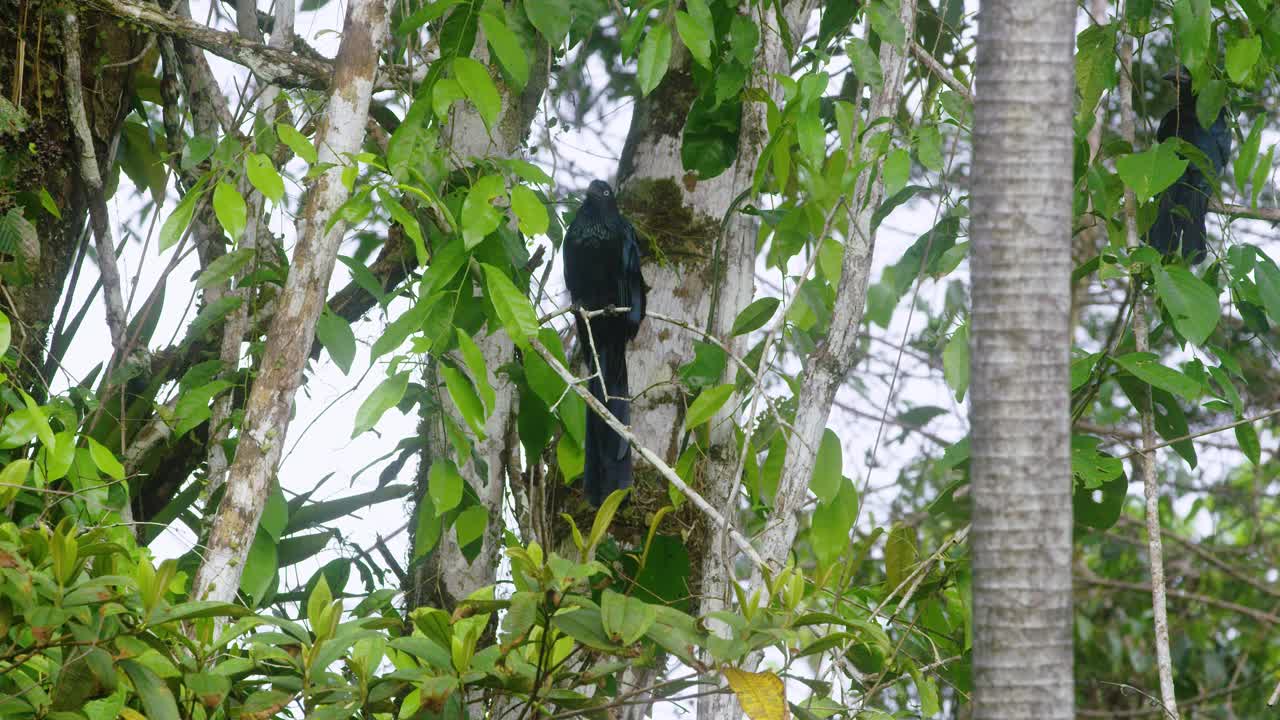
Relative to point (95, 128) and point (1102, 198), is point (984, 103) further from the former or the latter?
point (95, 128)

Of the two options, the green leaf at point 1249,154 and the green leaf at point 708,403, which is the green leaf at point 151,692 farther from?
the green leaf at point 1249,154

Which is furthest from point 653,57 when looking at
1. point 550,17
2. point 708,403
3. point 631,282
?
point 631,282

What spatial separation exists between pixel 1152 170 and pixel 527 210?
107 cm

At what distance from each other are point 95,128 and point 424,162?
1.54 metres

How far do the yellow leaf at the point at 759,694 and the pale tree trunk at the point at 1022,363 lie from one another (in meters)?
0.27

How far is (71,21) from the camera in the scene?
2.70 meters

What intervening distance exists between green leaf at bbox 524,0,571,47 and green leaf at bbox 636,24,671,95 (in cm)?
15

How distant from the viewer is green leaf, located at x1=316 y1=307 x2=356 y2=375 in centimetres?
186

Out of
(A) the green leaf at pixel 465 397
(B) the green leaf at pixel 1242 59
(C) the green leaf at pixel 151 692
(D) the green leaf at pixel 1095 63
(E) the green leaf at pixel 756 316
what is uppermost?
(D) the green leaf at pixel 1095 63

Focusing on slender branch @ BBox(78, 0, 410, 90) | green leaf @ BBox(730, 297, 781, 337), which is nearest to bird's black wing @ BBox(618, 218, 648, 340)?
green leaf @ BBox(730, 297, 781, 337)

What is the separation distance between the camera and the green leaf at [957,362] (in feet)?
5.92

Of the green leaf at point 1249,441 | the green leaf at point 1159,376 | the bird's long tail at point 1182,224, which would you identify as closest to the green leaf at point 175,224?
the green leaf at point 1159,376

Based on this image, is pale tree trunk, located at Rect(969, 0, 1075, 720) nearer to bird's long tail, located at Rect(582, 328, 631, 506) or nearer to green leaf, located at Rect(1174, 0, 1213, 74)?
green leaf, located at Rect(1174, 0, 1213, 74)

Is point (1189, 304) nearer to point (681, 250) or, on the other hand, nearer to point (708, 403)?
point (708, 403)
